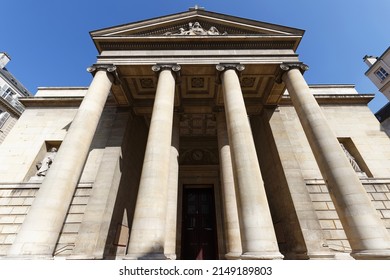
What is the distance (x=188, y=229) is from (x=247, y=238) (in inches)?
388

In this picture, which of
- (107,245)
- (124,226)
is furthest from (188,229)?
(107,245)

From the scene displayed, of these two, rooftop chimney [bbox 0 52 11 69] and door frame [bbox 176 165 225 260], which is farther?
rooftop chimney [bbox 0 52 11 69]

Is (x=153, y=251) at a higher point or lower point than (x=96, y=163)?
lower

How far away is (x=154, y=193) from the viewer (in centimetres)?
767

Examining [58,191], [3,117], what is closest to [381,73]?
[58,191]

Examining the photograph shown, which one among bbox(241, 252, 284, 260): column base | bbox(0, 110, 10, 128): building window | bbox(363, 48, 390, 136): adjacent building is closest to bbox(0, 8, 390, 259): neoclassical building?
bbox(241, 252, 284, 260): column base

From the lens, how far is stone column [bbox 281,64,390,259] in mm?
6918

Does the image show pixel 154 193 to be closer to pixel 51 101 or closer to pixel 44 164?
pixel 44 164

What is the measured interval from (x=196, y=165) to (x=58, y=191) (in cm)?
1206

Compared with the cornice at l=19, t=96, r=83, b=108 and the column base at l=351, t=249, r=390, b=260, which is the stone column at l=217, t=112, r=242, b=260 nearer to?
the column base at l=351, t=249, r=390, b=260

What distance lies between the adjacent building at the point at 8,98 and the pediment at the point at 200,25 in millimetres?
24048

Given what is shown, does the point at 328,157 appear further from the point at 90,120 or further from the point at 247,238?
the point at 90,120

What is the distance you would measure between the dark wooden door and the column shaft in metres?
9.00

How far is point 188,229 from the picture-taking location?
15695mm
